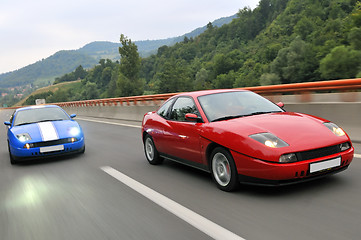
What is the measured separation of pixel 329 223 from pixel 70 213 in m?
2.80

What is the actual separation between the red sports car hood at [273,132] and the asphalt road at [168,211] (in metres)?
0.58

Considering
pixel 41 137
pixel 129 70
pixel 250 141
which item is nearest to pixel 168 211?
pixel 250 141

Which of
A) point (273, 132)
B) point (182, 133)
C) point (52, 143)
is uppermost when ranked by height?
point (273, 132)

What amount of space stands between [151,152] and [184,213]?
10.2ft

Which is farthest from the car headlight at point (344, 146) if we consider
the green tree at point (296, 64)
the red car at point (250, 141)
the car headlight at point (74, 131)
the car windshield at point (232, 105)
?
the green tree at point (296, 64)

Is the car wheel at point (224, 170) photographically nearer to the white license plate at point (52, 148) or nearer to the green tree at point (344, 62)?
the white license plate at point (52, 148)

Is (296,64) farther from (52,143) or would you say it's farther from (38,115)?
(52,143)

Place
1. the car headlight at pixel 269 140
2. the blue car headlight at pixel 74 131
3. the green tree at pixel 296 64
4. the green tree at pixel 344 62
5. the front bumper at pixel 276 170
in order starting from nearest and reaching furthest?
the front bumper at pixel 276 170, the car headlight at pixel 269 140, the blue car headlight at pixel 74 131, the green tree at pixel 344 62, the green tree at pixel 296 64

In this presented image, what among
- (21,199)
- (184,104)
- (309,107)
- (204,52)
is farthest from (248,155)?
(204,52)

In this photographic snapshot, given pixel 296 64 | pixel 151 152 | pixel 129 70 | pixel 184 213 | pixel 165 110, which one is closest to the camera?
pixel 184 213

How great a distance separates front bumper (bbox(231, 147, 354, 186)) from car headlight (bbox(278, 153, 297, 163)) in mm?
43

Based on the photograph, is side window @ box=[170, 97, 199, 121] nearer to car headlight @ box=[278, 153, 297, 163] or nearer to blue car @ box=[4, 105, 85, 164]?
car headlight @ box=[278, 153, 297, 163]

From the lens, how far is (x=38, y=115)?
9.42 metres

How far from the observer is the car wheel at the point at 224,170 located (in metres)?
4.68
